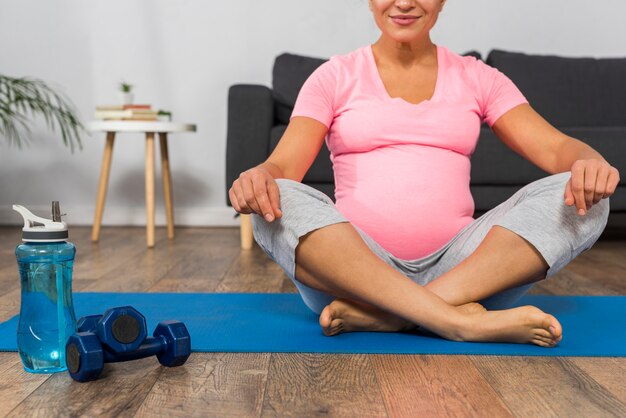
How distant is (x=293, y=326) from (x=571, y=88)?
2319 millimetres

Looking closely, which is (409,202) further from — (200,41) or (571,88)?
(200,41)

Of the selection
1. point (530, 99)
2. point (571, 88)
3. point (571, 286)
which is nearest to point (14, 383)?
point (571, 286)

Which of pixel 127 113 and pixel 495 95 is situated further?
pixel 127 113

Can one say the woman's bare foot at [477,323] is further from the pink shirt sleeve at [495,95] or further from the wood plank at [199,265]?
the wood plank at [199,265]

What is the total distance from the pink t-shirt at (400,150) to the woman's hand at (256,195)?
26 centimetres

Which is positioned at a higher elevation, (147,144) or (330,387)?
(330,387)

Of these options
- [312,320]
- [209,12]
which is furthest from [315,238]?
[209,12]

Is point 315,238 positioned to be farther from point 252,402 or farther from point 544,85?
point 544,85

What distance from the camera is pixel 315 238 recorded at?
125 centimetres

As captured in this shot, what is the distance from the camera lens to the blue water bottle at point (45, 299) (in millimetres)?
1062

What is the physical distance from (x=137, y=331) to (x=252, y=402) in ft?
0.73

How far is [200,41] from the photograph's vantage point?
3715 millimetres

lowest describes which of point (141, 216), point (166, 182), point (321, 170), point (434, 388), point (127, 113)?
point (141, 216)

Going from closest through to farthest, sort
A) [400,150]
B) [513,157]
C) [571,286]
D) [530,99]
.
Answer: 1. [400,150]
2. [571,286]
3. [513,157]
4. [530,99]
